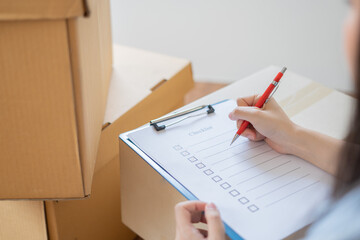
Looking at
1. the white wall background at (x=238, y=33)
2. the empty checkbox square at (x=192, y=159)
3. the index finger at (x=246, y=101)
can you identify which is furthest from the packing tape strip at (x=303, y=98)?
the white wall background at (x=238, y=33)

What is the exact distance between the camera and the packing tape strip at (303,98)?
871mm

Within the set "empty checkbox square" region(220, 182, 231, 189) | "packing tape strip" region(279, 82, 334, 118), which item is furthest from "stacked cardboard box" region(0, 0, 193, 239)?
"packing tape strip" region(279, 82, 334, 118)

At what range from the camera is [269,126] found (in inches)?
28.1

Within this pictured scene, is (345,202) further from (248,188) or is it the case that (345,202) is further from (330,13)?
(330,13)

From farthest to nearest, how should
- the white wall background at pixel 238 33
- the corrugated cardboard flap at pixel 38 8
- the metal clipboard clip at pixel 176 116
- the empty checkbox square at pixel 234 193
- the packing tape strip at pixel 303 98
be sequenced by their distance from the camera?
the white wall background at pixel 238 33, the packing tape strip at pixel 303 98, the metal clipboard clip at pixel 176 116, the empty checkbox square at pixel 234 193, the corrugated cardboard flap at pixel 38 8

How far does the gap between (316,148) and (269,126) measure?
8cm

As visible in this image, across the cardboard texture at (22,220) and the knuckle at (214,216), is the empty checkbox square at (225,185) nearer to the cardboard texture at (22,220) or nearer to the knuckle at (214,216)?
the knuckle at (214,216)

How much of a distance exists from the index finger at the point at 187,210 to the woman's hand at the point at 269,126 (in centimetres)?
19

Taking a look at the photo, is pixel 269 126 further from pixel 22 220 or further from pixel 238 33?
pixel 238 33

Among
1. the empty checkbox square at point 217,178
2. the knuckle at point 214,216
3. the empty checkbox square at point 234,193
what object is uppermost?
the knuckle at point 214,216

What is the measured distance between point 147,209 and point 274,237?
27 cm

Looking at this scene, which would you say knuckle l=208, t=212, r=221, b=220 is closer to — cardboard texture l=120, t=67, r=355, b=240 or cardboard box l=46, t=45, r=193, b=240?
cardboard texture l=120, t=67, r=355, b=240

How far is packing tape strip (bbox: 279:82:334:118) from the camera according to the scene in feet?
2.86

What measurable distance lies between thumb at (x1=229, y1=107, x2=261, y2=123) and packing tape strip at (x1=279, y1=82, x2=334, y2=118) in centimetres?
15
